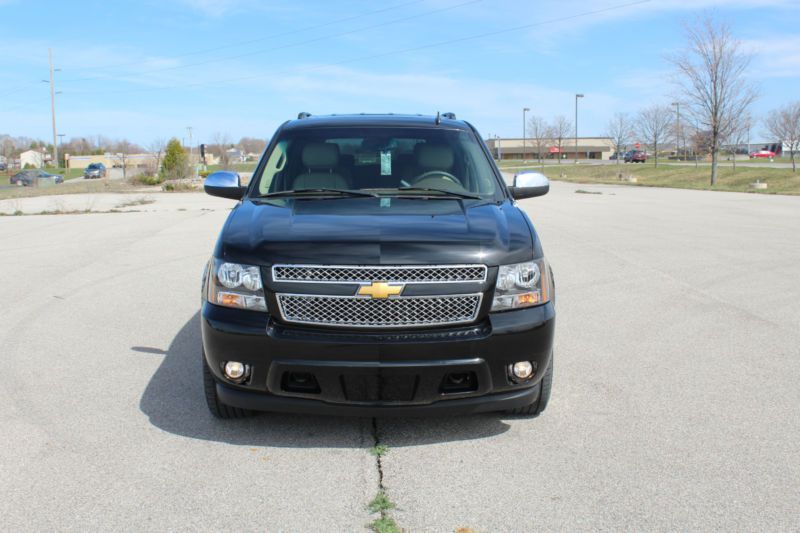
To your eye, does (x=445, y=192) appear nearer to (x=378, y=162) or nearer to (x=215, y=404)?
Result: (x=378, y=162)

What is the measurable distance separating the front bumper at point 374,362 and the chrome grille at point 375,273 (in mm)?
235

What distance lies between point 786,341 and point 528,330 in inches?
135

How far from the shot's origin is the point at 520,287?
4066 mm

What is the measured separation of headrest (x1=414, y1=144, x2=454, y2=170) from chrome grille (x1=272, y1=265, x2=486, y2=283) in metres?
1.69

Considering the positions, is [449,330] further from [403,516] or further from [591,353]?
[591,353]

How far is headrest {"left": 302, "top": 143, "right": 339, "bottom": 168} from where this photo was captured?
18.1 feet

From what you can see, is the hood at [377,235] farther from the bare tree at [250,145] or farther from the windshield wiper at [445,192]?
the bare tree at [250,145]

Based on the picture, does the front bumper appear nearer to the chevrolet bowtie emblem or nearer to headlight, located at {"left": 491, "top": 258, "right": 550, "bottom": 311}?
headlight, located at {"left": 491, "top": 258, "right": 550, "bottom": 311}

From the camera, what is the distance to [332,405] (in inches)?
155

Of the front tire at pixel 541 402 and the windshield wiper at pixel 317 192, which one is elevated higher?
the windshield wiper at pixel 317 192

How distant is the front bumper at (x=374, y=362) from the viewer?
382 cm

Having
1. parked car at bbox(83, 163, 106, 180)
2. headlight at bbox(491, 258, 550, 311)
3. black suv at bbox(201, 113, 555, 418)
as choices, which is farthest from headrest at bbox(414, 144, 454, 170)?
parked car at bbox(83, 163, 106, 180)

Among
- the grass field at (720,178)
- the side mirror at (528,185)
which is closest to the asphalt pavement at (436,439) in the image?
the side mirror at (528,185)


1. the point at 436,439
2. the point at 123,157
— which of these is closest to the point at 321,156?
the point at 436,439
